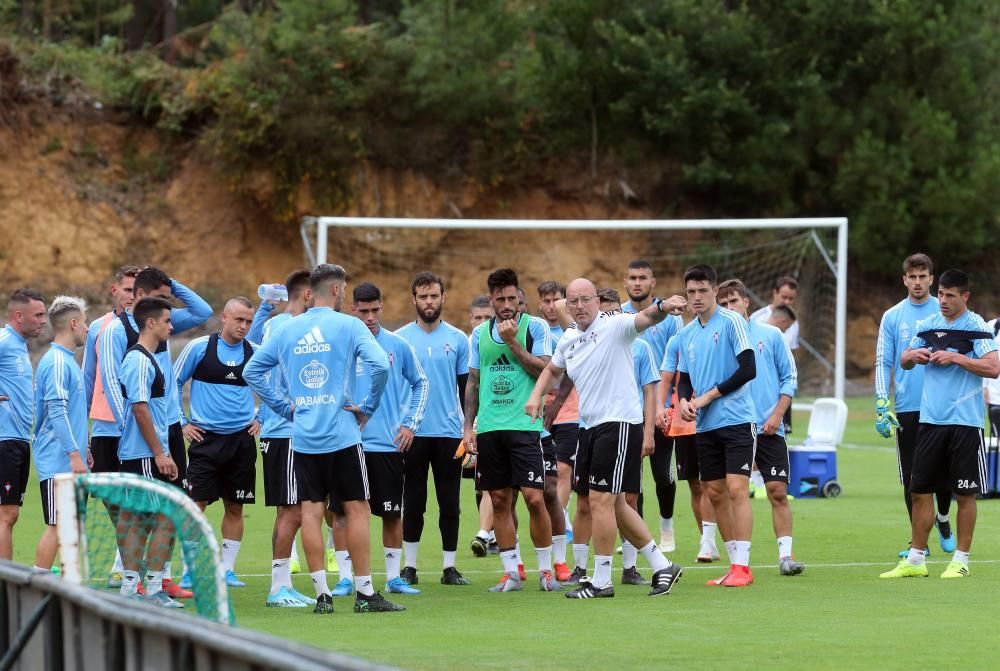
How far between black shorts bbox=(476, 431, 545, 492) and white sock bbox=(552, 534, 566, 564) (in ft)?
2.68

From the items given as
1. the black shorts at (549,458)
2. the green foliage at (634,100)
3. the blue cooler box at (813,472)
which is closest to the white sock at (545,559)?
the black shorts at (549,458)

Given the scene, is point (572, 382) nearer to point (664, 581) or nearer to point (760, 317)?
point (664, 581)

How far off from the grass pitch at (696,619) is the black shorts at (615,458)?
0.79m

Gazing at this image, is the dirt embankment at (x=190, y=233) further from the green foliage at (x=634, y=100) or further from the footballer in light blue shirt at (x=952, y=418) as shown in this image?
the footballer in light blue shirt at (x=952, y=418)

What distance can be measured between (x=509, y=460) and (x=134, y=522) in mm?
3805

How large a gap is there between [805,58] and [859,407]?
9.99 metres

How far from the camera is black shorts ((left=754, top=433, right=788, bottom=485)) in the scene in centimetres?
1152

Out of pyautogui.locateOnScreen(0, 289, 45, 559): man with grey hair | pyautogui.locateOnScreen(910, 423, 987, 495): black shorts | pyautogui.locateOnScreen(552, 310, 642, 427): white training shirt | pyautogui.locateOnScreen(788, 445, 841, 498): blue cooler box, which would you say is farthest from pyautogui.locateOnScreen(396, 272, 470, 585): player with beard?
pyautogui.locateOnScreen(788, 445, 841, 498): blue cooler box

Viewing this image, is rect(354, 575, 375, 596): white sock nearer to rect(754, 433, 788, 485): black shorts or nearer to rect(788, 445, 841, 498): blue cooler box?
rect(754, 433, 788, 485): black shorts

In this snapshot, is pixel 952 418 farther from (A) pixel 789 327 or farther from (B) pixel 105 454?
(A) pixel 789 327

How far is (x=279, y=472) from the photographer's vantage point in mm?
10539

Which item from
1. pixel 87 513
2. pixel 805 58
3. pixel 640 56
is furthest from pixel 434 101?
pixel 87 513

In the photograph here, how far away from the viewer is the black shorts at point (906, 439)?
12023 mm

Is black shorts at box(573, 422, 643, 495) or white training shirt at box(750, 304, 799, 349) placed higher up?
white training shirt at box(750, 304, 799, 349)
